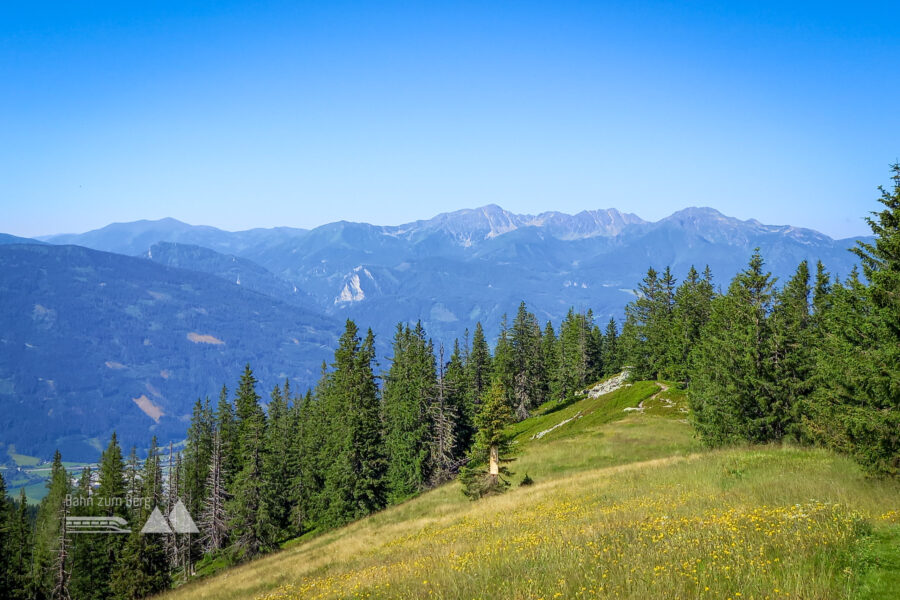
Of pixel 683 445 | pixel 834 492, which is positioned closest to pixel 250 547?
pixel 683 445

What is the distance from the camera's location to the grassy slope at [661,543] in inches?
341

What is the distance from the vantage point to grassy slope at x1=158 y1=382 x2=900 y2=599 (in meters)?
8.67

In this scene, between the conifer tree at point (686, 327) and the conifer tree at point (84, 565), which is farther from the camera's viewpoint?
the conifer tree at point (686, 327)

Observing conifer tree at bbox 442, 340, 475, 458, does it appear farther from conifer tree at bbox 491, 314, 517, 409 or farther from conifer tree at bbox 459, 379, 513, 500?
conifer tree at bbox 459, 379, 513, 500

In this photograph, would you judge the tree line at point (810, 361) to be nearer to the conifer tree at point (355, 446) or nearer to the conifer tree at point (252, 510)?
the conifer tree at point (355, 446)

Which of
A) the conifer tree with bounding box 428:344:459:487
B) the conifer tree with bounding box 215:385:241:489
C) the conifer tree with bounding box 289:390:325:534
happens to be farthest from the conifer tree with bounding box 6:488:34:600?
the conifer tree with bounding box 428:344:459:487

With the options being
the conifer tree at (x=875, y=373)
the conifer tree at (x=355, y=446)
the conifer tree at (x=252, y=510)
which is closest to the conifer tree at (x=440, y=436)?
the conifer tree at (x=355, y=446)

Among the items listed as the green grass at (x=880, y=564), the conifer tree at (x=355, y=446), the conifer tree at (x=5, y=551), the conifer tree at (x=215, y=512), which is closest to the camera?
the green grass at (x=880, y=564)

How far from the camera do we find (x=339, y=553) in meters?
24.6

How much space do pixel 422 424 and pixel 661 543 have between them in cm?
4707

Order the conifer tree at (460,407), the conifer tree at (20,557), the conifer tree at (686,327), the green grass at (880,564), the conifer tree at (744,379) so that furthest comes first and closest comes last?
the conifer tree at (686,327) → the conifer tree at (460,407) → the conifer tree at (20,557) → the conifer tree at (744,379) → the green grass at (880,564)

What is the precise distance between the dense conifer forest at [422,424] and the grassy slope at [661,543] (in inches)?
169

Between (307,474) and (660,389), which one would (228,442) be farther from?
(660,389)

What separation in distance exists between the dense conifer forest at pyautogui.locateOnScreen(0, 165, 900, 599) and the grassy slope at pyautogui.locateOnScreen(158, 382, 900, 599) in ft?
14.1
